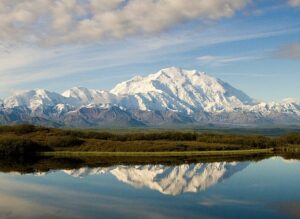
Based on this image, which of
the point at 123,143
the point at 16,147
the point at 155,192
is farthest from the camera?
the point at 123,143

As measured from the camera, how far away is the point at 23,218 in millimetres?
47719

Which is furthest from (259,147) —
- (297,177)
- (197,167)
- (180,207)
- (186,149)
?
(180,207)

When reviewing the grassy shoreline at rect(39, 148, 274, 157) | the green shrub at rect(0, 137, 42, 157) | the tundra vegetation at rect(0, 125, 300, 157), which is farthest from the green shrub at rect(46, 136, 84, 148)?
the green shrub at rect(0, 137, 42, 157)

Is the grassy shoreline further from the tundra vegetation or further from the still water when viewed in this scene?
the still water

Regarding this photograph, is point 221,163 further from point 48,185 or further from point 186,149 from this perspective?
point 48,185

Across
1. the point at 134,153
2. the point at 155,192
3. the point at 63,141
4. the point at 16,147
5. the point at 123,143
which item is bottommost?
the point at 155,192

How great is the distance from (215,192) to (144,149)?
76224 millimetres

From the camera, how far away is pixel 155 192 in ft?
221

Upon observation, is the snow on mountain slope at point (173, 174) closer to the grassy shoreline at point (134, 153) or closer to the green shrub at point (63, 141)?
the grassy shoreline at point (134, 153)

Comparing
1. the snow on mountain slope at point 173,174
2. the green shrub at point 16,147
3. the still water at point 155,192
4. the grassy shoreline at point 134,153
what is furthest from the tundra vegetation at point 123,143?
the still water at point 155,192

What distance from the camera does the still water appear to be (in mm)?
51969

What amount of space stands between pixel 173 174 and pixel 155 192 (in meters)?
21.4

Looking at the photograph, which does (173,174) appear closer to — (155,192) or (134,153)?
(155,192)

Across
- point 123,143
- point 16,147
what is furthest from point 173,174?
point 123,143
